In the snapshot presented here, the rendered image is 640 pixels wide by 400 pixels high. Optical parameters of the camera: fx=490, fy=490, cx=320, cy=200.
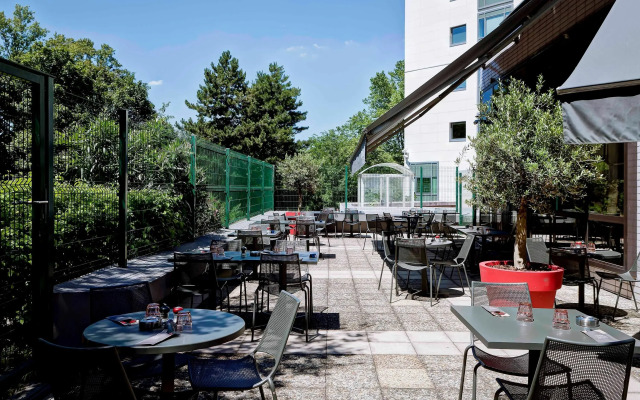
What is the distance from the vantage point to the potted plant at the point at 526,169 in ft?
19.9

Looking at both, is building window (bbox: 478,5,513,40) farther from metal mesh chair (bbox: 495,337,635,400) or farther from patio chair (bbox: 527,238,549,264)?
metal mesh chair (bbox: 495,337,635,400)

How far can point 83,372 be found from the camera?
2354mm

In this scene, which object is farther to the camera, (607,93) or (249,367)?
(607,93)

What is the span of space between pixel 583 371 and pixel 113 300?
3.32 m

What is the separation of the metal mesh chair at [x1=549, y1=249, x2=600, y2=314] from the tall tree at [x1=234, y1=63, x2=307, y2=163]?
34.4 meters

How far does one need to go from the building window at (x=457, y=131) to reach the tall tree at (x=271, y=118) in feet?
52.6

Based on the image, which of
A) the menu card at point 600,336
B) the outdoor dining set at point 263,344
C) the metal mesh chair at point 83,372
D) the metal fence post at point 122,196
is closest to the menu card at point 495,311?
the outdoor dining set at point 263,344

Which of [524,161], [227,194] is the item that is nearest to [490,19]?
[227,194]

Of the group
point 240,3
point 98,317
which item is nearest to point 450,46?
point 240,3

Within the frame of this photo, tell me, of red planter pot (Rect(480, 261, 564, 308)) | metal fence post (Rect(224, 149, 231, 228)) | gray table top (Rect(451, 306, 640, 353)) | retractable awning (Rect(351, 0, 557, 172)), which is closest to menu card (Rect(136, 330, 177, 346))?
gray table top (Rect(451, 306, 640, 353))

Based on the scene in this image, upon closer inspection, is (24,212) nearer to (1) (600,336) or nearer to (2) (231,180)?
(1) (600,336)

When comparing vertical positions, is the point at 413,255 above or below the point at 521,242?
below

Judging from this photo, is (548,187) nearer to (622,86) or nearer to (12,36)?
(622,86)

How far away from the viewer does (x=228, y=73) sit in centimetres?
4275
